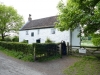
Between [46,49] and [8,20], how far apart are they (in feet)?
108

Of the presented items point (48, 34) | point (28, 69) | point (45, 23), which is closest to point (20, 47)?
point (28, 69)

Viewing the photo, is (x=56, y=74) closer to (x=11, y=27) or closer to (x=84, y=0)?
(x=84, y=0)

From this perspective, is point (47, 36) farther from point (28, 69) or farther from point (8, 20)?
point (8, 20)

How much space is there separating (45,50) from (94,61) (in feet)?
20.6

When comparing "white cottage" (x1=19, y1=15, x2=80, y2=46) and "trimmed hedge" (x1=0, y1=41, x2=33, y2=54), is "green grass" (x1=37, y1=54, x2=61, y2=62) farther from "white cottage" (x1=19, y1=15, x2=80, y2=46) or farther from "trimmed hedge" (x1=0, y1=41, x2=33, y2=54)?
"white cottage" (x1=19, y1=15, x2=80, y2=46)

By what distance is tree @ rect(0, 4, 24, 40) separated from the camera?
4438cm

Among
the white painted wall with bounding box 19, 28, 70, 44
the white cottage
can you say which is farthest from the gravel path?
the white painted wall with bounding box 19, 28, 70, 44

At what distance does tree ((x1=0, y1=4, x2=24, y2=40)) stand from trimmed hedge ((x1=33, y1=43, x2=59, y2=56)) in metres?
32.1

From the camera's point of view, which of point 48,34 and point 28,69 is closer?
point 28,69

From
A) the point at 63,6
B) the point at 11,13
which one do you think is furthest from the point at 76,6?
the point at 11,13

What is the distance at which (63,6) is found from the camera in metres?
14.9

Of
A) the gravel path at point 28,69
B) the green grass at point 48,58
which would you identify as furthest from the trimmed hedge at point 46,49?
the gravel path at point 28,69

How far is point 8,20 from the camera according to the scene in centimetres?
4525

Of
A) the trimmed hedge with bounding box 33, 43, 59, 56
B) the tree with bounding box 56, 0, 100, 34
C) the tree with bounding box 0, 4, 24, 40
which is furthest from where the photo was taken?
the tree with bounding box 0, 4, 24, 40
